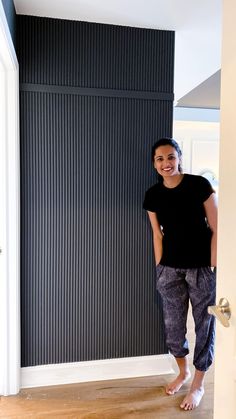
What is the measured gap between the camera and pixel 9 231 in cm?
200

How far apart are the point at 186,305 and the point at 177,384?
51cm

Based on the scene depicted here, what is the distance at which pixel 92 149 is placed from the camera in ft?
7.14

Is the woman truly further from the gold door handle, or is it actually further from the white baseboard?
the gold door handle

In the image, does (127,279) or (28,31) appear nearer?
(28,31)

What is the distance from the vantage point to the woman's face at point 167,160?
6.46ft

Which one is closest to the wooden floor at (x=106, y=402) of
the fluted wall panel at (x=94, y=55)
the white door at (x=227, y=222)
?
the white door at (x=227, y=222)

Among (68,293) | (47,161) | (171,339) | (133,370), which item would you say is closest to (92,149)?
(47,161)

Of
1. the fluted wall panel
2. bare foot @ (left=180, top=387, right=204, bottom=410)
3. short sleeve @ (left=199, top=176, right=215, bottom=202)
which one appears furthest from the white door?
the fluted wall panel

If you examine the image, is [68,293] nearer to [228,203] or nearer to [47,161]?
[47,161]

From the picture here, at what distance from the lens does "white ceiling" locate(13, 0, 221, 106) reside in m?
1.91

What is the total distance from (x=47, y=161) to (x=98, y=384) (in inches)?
58.2

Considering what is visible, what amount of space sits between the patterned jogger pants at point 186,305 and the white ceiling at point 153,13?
1.52 m

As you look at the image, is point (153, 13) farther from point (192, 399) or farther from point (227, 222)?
point (192, 399)

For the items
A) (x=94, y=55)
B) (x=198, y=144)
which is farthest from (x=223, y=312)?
(x=198, y=144)
